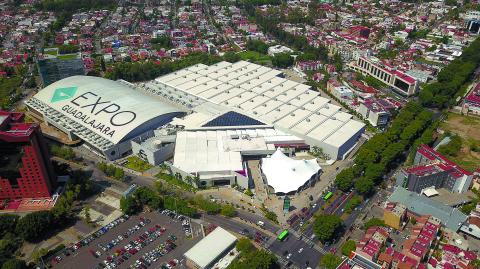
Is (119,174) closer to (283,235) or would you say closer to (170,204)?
(170,204)

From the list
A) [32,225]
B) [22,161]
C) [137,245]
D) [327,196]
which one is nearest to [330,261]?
[327,196]

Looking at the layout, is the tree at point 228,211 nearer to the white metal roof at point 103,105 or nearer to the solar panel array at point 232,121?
the solar panel array at point 232,121

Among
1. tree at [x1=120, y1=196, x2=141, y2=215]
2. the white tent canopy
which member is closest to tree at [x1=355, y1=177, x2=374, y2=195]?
Answer: the white tent canopy

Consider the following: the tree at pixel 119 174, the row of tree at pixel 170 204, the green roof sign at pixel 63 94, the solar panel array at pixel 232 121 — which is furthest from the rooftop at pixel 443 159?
the green roof sign at pixel 63 94

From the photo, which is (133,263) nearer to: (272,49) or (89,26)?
(272,49)

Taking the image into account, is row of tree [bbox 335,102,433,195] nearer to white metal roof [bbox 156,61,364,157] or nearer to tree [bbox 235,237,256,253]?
white metal roof [bbox 156,61,364,157]
